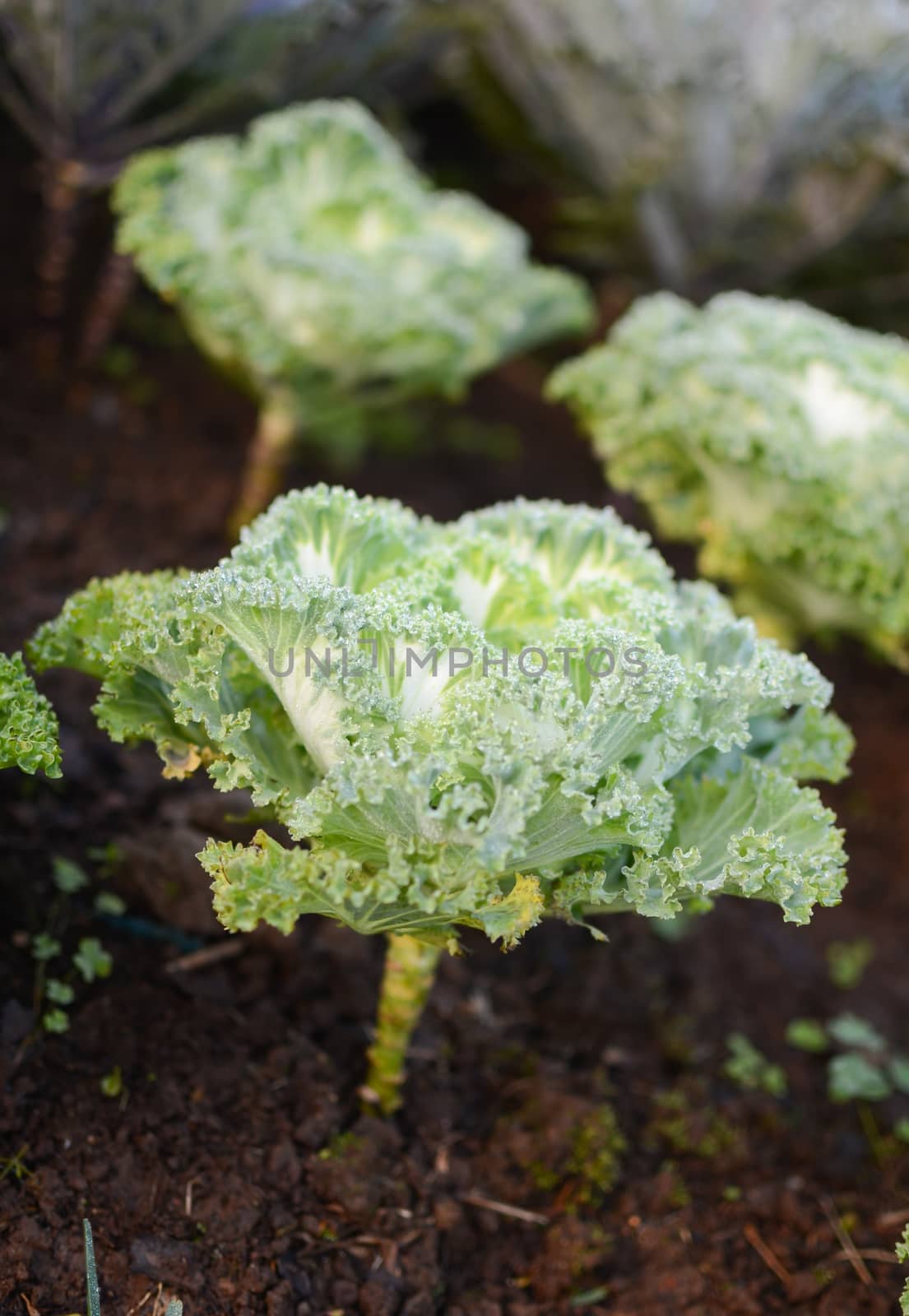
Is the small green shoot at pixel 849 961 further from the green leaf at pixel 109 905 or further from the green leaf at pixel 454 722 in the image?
the green leaf at pixel 109 905

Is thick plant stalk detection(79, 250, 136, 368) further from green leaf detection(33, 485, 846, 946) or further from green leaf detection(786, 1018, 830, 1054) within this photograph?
green leaf detection(786, 1018, 830, 1054)

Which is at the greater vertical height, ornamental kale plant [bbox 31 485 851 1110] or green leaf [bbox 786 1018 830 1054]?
ornamental kale plant [bbox 31 485 851 1110]

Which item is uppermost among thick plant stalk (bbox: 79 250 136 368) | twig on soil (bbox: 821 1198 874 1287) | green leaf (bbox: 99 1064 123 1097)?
thick plant stalk (bbox: 79 250 136 368)

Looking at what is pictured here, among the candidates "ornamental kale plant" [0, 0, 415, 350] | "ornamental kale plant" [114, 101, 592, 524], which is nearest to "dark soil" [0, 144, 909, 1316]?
"ornamental kale plant" [114, 101, 592, 524]

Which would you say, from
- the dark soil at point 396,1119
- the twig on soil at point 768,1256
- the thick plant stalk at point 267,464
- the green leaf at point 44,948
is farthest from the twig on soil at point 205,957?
the thick plant stalk at point 267,464

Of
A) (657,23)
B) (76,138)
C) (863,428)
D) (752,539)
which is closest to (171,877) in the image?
(752,539)
